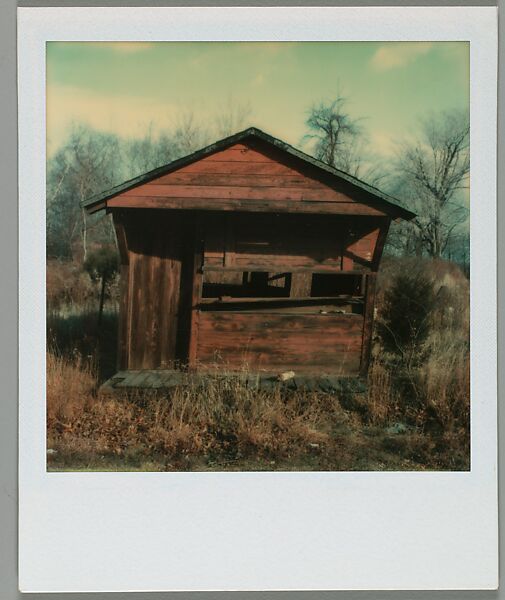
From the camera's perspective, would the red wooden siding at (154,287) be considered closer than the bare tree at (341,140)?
No

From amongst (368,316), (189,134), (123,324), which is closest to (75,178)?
(189,134)

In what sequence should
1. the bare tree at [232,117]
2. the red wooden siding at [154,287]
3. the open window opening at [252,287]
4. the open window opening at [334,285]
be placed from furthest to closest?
1. the open window opening at [252,287]
2. the open window opening at [334,285]
3. the red wooden siding at [154,287]
4. the bare tree at [232,117]

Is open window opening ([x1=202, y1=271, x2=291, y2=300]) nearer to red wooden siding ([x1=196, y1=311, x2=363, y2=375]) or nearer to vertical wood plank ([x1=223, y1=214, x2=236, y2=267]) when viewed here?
vertical wood plank ([x1=223, y1=214, x2=236, y2=267])

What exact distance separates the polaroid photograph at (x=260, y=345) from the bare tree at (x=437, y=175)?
0.04m

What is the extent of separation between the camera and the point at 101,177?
6.32m

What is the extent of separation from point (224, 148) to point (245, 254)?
4.36 ft

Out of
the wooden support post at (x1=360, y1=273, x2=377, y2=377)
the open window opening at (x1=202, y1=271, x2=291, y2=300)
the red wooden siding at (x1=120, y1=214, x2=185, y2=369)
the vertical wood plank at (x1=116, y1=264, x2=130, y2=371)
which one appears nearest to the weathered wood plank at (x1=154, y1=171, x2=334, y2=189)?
the red wooden siding at (x1=120, y1=214, x2=185, y2=369)

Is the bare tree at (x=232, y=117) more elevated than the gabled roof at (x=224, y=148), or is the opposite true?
the bare tree at (x=232, y=117)

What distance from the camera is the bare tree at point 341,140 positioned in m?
5.07

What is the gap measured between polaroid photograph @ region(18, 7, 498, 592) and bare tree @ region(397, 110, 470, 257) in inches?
1.5

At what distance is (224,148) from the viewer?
533 centimetres

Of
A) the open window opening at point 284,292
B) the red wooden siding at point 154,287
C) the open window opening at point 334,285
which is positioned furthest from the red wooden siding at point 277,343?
the open window opening at point 334,285

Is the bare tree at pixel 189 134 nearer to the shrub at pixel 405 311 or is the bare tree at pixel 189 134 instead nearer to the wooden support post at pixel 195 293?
the wooden support post at pixel 195 293

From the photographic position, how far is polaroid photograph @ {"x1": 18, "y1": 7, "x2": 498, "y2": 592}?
4598 millimetres
